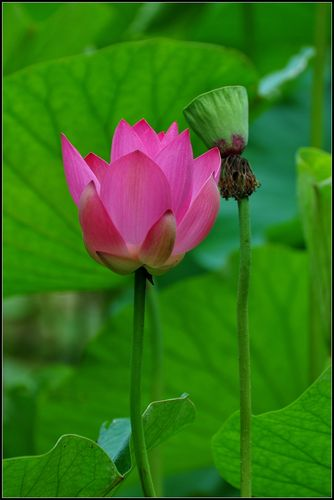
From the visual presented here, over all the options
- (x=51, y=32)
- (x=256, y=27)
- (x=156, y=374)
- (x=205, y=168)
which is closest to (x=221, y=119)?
(x=205, y=168)

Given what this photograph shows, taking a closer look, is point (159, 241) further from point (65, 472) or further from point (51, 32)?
point (51, 32)

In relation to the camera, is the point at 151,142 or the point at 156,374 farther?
the point at 156,374

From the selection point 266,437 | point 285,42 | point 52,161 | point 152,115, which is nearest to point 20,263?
point 52,161

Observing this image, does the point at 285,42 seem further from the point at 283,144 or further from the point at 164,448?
the point at 164,448

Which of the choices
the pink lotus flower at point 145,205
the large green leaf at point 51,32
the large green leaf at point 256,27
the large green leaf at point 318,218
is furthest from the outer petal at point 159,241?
the large green leaf at point 256,27

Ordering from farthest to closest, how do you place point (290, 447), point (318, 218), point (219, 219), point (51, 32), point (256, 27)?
point (256, 27)
point (219, 219)
point (51, 32)
point (318, 218)
point (290, 447)

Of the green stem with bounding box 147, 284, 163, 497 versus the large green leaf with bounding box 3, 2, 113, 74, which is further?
the large green leaf with bounding box 3, 2, 113, 74

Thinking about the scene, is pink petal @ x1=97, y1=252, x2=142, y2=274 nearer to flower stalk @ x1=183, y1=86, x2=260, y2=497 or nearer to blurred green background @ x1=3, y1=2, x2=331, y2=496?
flower stalk @ x1=183, y1=86, x2=260, y2=497

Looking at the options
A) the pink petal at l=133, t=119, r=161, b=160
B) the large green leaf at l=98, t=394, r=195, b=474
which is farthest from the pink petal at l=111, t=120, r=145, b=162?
the large green leaf at l=98, t=394, r=195, b=474
